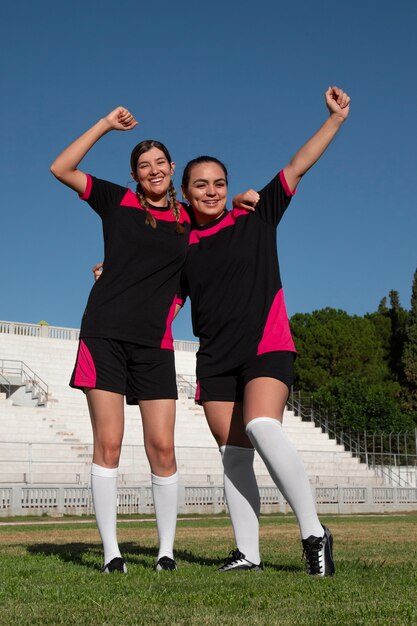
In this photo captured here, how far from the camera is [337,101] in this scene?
4613mm

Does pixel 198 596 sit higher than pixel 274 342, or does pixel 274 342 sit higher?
pixel 274 342

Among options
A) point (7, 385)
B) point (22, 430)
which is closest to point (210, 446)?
point (22, 430)

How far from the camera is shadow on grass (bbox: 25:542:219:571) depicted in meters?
4.94

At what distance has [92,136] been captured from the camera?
4723 millimetres

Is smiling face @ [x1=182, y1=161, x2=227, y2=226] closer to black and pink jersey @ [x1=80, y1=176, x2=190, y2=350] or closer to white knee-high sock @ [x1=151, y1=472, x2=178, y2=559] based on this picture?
black and pink jersey @ [x1=80, y1=176, x2=190, y2=350]

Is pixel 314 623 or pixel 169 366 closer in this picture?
pixel 314 623

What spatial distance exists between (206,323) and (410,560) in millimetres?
1908

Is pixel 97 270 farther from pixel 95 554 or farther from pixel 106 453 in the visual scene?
pixel 95 554

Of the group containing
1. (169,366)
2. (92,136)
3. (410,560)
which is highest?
(92,136)

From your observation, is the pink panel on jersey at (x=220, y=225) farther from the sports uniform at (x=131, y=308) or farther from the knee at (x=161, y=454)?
the knee at (x=161, y=454)

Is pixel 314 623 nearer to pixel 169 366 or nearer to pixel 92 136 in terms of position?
pixel 169 366

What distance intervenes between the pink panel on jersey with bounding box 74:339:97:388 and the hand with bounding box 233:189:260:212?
1.16 m

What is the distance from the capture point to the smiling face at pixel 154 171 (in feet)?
16.0

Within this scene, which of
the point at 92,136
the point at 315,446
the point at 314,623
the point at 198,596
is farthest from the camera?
the point at 315,446
